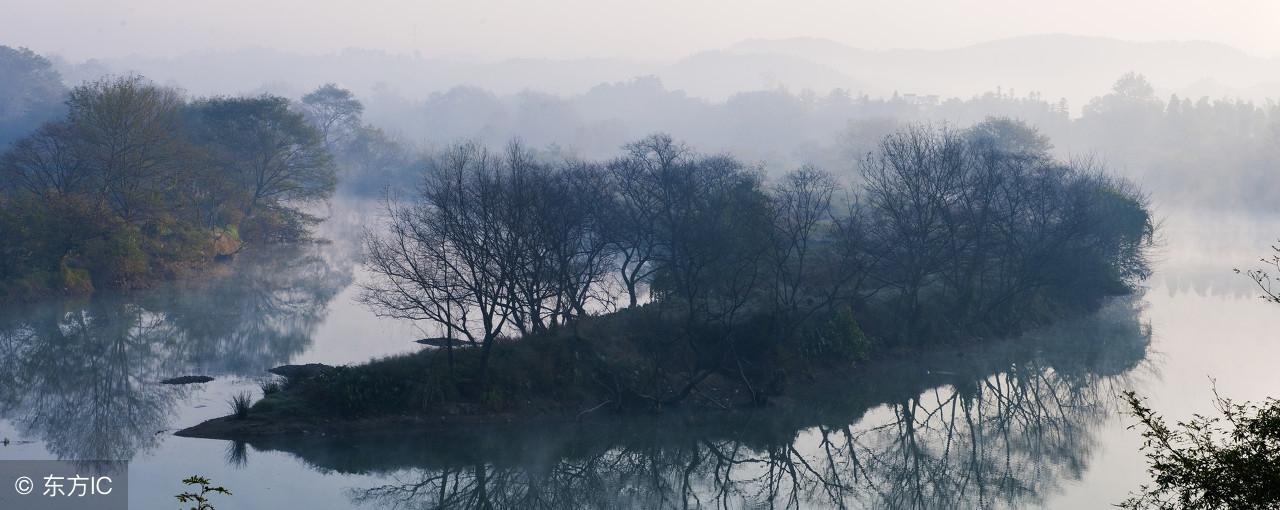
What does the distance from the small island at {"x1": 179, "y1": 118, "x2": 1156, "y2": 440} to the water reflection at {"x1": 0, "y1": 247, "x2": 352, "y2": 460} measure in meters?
2.49

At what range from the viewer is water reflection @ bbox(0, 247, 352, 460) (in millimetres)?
21047

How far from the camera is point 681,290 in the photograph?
94.6ft

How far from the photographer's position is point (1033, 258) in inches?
1375

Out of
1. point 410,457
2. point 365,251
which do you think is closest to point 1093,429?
point 410,457

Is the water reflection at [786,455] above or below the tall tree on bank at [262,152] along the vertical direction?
below

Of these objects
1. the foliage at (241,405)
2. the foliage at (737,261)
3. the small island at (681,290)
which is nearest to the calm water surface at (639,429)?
the foliage at (241,405)

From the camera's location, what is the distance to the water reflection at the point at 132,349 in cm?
2105
